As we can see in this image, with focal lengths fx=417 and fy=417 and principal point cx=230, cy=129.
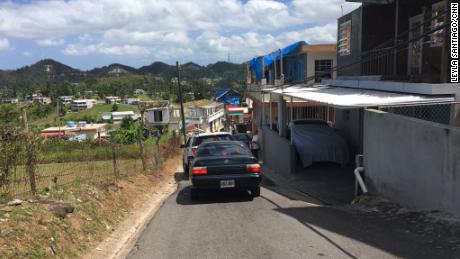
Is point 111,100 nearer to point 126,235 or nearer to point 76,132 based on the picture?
point 76,132

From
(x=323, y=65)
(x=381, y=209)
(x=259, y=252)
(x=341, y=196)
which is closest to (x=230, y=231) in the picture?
(x=259, y=252)

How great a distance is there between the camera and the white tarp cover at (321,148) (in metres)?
13.9

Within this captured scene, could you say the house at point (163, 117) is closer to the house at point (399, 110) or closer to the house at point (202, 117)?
the house at point (202, 117)

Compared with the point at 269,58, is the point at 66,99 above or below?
below

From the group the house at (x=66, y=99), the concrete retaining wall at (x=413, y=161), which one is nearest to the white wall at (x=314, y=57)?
the concrete retaining wall at (x=413, y=161)

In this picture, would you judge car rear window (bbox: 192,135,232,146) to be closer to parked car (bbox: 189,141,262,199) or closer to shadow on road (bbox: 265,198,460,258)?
parked car (bbox: 189,141,262,199)

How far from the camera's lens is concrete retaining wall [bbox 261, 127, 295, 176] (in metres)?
14.5

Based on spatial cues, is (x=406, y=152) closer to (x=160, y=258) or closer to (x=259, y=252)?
(x=259, y=252)

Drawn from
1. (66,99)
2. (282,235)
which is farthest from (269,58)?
(66,99)

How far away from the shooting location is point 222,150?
396 inches

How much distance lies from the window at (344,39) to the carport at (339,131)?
7.96ft

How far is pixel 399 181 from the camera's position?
297 inches

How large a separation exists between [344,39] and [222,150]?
934cm

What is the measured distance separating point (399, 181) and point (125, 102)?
157 m
